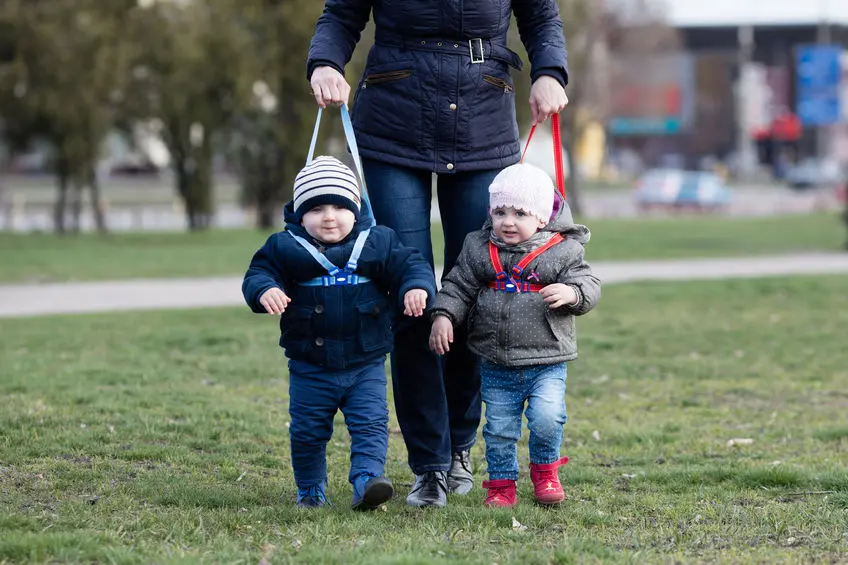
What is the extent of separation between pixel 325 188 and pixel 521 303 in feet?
2.44

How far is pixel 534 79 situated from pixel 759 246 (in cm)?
1720

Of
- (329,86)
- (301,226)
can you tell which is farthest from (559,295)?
(329,86)

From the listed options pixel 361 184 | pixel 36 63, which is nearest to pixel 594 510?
pixel 361 184

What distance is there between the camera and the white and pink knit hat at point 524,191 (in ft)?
13.8

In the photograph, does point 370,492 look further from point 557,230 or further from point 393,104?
point 393,104

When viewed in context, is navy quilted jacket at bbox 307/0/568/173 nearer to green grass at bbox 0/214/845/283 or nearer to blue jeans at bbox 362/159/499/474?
blue jeans at bbox 362/159/499/474

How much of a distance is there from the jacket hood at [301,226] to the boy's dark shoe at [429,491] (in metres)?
0.88

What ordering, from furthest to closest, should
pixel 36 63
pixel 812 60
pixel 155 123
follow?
1. pixel 812 60
2. pixel 155 123
3. pixel 36 63

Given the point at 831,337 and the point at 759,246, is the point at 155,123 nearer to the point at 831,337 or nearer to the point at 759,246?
the point at 759,246

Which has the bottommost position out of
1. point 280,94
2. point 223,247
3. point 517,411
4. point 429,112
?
point 517,411

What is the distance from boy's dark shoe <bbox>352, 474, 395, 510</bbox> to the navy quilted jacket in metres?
1.07

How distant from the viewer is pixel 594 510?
434cm

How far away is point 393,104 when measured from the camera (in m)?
4.41

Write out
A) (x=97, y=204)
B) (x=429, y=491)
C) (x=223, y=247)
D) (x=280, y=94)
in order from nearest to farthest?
1. (x=429, y=491)
2. (x=223, y=247)
3. (x=280, y=94)
4. (x=97, y=204)
